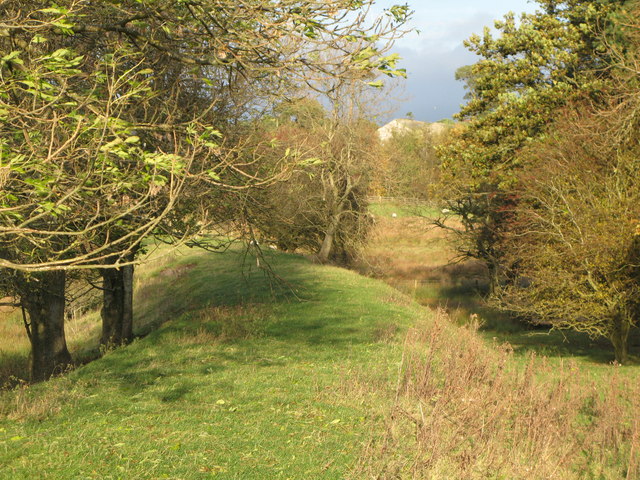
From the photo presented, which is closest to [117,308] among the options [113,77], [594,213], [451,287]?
[113,77]

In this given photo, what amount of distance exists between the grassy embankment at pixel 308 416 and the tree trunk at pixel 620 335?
754 cm

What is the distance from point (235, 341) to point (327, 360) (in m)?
3.82

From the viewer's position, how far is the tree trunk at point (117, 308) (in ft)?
63.7

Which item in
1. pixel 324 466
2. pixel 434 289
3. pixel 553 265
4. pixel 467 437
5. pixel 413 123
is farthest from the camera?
pixel 413 123

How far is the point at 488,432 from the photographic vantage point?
896 centimetres

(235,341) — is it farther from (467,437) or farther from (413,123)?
(413,123)

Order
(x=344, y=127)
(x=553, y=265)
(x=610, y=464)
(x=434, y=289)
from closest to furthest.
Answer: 1. (x=610, y=464)
2. (x=553, y=265)
3. (x=344, y=127)
4. (x=434, y=289)

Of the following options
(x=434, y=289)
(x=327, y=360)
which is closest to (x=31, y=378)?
(x=327, y=360)

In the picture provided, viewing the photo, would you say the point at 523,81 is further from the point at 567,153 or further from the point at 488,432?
the point at 488,432

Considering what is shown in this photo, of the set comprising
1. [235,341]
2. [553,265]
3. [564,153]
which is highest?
[564,153]

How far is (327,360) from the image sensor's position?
14.8 m

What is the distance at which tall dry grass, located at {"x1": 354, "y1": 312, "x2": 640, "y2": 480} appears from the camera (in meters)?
7.73

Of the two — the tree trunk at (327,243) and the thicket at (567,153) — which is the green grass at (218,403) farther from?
the tree trunk at (327,243)

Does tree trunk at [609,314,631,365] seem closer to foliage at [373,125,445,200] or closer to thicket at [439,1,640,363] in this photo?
thicket at [439,1,640,363]
